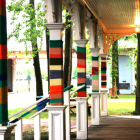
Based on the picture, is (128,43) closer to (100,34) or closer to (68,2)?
(100,34)

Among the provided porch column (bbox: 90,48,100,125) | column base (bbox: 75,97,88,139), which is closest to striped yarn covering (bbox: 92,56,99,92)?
porch column (bbox: 90,48,100,125)

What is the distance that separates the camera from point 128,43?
24.7m

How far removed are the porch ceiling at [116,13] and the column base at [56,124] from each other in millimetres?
2952

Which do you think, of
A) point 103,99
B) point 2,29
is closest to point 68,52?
point 103,99

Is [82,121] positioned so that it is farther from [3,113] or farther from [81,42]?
[3,113]

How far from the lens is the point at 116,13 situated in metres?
7.85

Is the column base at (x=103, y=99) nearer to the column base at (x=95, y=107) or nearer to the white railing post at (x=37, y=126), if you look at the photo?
the column base at (x=95, y=107)

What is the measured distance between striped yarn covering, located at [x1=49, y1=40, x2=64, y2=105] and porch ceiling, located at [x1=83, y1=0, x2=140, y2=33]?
2.31 meters

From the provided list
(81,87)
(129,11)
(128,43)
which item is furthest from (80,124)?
(128,43)

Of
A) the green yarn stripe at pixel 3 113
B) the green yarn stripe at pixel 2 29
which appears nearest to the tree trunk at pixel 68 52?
the green yarn stripe at pixel 2 29

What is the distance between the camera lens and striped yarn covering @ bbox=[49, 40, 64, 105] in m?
4.47

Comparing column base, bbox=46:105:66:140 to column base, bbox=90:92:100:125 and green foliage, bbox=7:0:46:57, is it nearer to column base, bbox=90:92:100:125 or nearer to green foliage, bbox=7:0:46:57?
column base, bbox=90:92:100:125

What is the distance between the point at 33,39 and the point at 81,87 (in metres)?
6.06

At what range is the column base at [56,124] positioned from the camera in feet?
14.7
